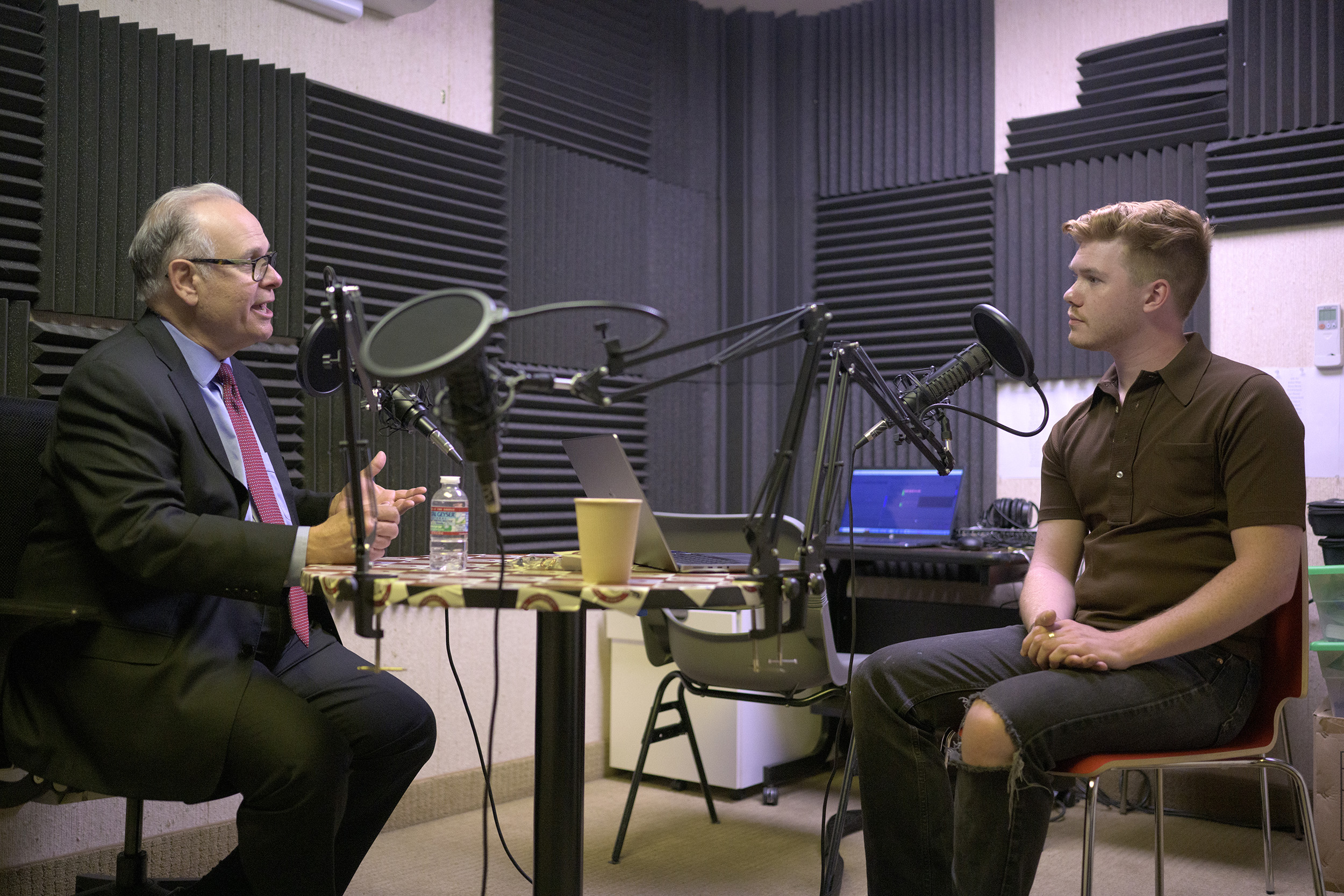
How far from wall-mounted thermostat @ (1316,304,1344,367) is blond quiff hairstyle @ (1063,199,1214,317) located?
1.64 meters

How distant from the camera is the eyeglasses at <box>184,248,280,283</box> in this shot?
238 centimetres

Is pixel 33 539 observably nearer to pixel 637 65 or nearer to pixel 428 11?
pixel 428 11

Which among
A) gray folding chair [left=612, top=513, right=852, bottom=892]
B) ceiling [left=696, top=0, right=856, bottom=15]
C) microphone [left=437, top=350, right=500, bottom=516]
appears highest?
ceiling [left=696, top=0, right=856, bottom=15]

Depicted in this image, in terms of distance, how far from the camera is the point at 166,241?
2396 millimetres

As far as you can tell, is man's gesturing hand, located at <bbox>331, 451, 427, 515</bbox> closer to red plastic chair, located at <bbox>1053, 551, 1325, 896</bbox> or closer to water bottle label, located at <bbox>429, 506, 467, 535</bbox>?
water bottle label, located at <bbox>429, 506, 467, 535</bbox>

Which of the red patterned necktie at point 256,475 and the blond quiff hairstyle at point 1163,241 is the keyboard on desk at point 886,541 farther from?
the red patterned necktie at point 256,475

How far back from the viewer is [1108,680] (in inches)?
79.3

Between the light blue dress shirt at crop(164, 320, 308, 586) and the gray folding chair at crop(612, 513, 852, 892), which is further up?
the light blue dress shirt at crop(164, 320, 308, 586)

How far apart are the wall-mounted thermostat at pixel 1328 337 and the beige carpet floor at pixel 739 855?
5.13ft

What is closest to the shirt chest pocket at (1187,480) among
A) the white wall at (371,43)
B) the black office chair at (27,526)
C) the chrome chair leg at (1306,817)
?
the chrome chair leg at (1306,817)

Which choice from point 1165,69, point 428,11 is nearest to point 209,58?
point 428,11

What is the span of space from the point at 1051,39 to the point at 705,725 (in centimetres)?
298

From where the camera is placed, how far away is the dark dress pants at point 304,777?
200 cm

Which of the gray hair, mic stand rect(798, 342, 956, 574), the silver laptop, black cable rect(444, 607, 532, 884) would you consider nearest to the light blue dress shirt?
the gray hair
